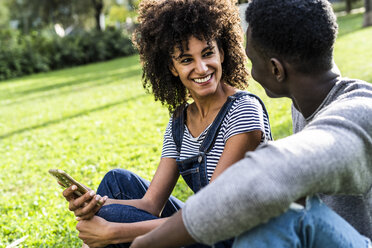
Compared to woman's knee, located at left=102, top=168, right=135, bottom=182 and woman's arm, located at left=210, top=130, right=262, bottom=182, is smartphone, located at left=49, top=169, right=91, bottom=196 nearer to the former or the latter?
woman's knee, located at left=102, top=168, right=135, bottom=182

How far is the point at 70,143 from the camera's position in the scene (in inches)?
257

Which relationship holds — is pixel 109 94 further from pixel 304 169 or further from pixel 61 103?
pixel 304 169

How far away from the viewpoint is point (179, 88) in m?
3.05

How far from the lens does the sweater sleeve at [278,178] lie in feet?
4.42

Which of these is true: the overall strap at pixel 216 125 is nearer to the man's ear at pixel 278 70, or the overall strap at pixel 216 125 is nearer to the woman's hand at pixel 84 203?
the man's ear at pixel 278 70

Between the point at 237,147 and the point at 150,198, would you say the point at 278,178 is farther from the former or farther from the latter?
the point at 150,198

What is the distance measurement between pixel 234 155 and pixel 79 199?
902 mm

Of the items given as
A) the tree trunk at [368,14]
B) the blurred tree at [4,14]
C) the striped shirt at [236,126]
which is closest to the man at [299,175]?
the striped shirt at [236,126]

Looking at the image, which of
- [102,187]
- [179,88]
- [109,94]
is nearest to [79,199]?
[102,187]

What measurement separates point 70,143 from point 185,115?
4.17 m

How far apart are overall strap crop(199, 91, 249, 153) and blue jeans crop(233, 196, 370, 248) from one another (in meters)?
0.97

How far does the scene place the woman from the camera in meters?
2.28

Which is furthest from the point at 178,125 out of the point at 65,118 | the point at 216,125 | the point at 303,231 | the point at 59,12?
the point at 59,12

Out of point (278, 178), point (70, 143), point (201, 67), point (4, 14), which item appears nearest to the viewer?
point (278, 178)
